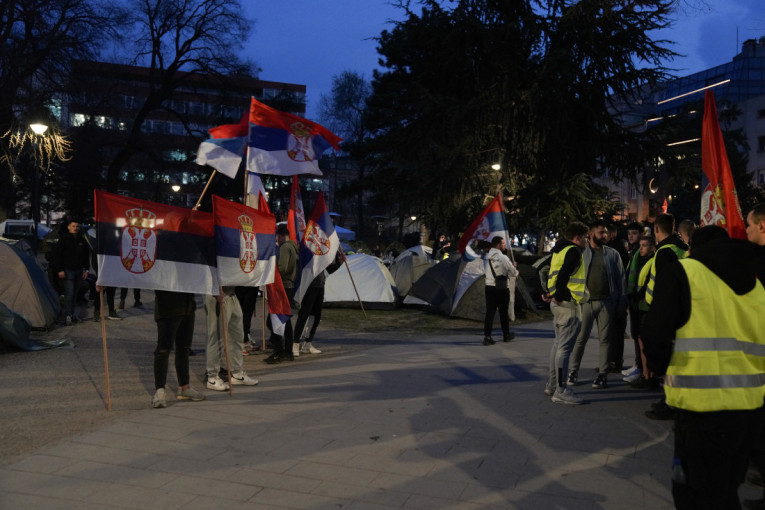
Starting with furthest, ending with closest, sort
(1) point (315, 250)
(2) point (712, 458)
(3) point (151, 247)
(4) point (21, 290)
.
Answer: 1. (4) point (21, 290)
2. (1) point (315, 250)
3. (3) point (151, 247)
4. (2) point (712, 458)

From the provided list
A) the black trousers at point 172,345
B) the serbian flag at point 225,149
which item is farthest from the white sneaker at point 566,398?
the serbian flag at point 225,149

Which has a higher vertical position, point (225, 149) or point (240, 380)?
point (225, 149)

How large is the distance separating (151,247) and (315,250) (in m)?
3.82

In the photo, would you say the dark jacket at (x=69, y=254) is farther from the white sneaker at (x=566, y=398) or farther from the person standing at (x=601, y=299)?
the white sneaker at (x=566, y=398)

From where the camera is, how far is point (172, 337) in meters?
6.92

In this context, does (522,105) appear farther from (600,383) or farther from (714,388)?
(714,388)

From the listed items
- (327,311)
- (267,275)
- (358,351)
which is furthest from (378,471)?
(327,311)

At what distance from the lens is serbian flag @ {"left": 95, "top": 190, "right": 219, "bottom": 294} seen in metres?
6.59

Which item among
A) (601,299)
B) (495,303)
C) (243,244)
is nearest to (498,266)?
(495,303)

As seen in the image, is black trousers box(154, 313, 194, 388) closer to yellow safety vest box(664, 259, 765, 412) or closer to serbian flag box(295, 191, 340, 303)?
serbian flag box(295, 191, 340, 303)

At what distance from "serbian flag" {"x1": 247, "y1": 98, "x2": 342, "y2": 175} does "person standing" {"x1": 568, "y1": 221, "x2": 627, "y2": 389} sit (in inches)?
164

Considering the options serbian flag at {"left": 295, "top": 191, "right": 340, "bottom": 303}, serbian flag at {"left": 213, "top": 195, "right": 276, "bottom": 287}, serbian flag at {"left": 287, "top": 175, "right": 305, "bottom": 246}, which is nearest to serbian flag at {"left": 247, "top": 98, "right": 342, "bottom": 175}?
serbian flag at {"left": 287, "top": 175, "right": 305, "bottom": 246}

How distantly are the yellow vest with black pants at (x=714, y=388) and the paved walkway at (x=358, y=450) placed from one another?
1351mm

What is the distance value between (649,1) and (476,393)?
2061 centimetres
